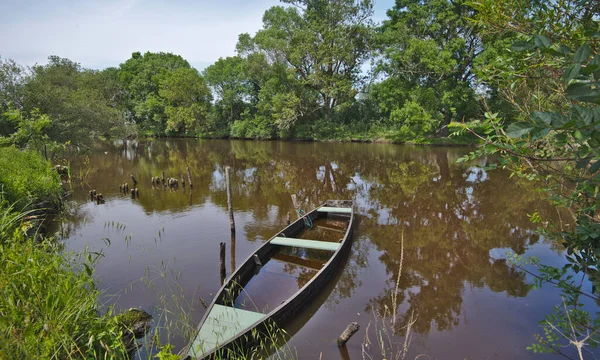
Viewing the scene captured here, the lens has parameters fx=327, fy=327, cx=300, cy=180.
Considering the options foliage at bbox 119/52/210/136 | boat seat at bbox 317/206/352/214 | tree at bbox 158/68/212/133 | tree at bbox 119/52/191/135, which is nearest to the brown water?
boat seat at bbox 317/206/352/214

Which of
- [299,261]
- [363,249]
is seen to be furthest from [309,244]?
[363,249]

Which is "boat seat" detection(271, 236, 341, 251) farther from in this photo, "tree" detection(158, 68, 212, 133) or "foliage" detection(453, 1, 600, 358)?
"tree" detection(158, 68, 212, 133)

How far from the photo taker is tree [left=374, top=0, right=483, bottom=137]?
29.8 m

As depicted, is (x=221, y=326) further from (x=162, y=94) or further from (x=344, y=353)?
(x=162, y=94)

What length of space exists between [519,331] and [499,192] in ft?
36.3

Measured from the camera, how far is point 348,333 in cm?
525

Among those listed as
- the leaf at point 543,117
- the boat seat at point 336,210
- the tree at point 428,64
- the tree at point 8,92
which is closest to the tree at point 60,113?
the tree at point 8,92

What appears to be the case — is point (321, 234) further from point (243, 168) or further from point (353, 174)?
point (243, 168)

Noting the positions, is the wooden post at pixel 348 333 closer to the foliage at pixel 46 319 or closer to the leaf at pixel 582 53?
the foliage at pixel 46 319

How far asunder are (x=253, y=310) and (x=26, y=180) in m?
8.71

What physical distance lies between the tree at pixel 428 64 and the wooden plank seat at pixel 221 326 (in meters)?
28.8

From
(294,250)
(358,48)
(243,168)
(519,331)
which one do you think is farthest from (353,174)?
(358,48)

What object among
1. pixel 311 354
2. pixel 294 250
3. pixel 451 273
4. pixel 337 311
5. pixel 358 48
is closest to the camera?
pixel 311 354

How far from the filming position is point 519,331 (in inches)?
235
